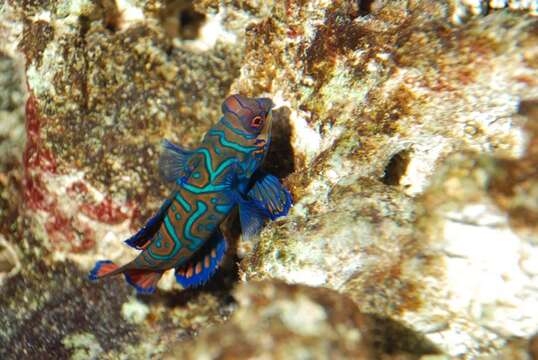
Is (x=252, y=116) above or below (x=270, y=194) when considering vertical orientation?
above

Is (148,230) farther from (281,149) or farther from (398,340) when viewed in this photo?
→ (398,340)

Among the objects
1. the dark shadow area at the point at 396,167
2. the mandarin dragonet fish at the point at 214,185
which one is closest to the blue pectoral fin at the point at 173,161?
the mandarin dragonet fish at the point at 214,185

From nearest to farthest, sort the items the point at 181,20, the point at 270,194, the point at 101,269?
the point at 270,194, the point at 101,269, the point at 181,20

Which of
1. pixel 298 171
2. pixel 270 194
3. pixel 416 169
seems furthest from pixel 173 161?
pixel 416 169

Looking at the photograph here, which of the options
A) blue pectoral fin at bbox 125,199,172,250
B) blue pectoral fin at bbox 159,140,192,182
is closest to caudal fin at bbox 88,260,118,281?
blue pectoral fin at bbox 125,199,172,250

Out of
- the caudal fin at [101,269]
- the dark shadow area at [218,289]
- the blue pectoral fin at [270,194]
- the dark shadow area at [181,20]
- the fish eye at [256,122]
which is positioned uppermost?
the dark shadow area at [181,20]

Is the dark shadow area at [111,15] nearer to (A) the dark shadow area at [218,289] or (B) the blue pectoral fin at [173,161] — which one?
(B) the blue pectoral fin at [173,161]
